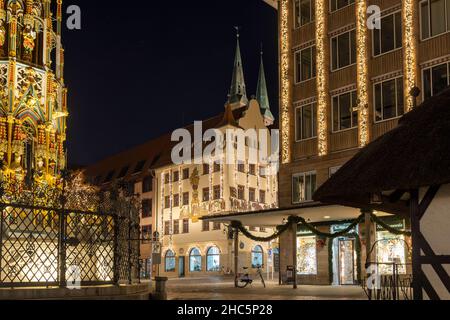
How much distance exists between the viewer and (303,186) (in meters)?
37.2

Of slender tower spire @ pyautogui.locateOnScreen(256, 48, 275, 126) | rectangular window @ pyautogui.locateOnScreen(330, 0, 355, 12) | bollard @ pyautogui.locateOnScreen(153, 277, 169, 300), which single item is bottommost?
bollard @ pyautogui.locateOnScreen(153, 277, 169, 300)

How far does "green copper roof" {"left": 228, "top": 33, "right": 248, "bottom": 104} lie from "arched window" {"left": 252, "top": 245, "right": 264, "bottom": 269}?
134ft

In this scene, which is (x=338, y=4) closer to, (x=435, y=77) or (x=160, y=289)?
(x=435, y=77)

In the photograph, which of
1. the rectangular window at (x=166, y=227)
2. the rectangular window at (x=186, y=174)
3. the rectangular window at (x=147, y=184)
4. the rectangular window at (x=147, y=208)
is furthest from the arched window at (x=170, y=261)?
the rectangular window at (x=147, y=184)

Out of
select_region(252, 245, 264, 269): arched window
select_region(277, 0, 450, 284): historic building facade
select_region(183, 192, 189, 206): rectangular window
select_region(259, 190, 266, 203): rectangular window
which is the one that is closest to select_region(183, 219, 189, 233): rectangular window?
select_region(183, 192, 189, 206): rectangular window

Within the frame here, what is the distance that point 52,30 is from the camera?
39.3 meters

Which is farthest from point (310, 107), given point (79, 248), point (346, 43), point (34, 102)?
point (79, 248)

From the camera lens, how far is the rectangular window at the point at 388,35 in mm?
32969

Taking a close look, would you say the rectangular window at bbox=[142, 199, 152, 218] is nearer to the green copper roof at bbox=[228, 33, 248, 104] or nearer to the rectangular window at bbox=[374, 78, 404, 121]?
the green copper roof at bbox=[228, 33, 248, 104]

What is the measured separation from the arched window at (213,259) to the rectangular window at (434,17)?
37.4m

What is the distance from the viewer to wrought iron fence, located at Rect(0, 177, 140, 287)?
1748 cm

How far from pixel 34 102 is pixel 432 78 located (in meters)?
20.8

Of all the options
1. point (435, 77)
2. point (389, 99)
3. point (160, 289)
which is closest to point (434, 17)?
point (435, 77)

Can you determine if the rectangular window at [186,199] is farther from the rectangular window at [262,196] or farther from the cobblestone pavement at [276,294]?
the cobblestone pavement at [276,294]
